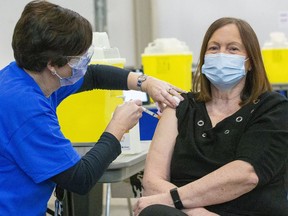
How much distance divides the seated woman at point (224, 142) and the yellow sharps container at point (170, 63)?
1850 mm

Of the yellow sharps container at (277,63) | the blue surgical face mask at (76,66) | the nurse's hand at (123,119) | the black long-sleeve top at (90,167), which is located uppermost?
the blue surgical face mask at (76,66)

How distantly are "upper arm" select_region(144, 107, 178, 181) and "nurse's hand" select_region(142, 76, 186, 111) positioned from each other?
39mm

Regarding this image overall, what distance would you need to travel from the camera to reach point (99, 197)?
3.37 meters

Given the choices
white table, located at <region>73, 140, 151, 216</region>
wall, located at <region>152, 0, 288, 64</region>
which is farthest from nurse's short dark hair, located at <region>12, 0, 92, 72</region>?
wall, located at <region>152, 0, 288, 64</region>

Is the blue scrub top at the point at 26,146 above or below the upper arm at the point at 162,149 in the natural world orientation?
above

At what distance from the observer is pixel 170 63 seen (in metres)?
4.04

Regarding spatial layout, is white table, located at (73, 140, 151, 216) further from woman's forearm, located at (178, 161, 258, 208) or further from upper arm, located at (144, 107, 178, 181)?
woman's forearm, located at (178, 161, 258, 208)

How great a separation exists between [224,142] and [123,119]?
0.38 m

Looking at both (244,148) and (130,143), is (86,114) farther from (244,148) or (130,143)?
(244,148)

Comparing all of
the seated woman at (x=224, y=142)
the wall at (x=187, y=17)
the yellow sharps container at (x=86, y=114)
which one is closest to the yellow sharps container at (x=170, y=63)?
the wall at (x=187, y=17)

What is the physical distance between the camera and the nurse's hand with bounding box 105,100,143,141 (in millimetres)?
1737

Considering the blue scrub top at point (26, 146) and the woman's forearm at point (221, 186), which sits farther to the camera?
the woman's forearm at point (221, 186)

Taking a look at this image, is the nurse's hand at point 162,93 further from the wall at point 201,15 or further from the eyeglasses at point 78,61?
the wall at point 201,15

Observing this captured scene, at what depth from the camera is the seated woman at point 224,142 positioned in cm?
176
